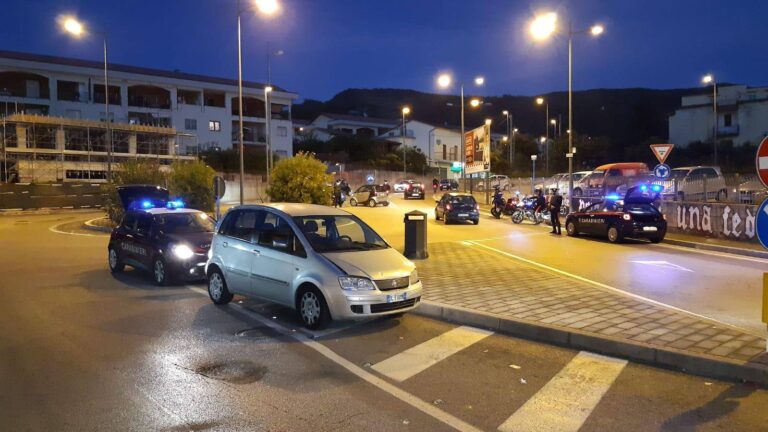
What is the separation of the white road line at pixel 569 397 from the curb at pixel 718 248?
12.1 m

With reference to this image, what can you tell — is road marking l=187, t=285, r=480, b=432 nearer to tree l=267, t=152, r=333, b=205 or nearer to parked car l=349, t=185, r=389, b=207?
tree l=267, t=152, r=333, b=205

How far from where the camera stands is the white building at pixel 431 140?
89938 millimetres

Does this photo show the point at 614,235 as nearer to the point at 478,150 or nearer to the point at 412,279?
the point at 412,279

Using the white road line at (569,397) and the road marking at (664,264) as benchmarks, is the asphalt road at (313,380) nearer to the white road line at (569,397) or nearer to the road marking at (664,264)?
the white road line at (569,397)

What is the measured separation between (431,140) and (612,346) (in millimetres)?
84638

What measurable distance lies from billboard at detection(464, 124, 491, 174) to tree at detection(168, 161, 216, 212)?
16182 millimetres

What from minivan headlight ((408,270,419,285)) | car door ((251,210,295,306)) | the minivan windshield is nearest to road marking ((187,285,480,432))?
car door ((251,210,295,306))

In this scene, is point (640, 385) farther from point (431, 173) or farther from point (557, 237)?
point (431, 173)

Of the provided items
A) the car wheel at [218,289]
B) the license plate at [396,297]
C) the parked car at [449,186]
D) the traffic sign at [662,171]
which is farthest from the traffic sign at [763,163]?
the parked car at [449,186]

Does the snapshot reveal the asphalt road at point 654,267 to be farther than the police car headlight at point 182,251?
No

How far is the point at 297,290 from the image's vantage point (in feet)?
27.0

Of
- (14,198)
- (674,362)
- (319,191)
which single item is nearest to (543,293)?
(674,362)

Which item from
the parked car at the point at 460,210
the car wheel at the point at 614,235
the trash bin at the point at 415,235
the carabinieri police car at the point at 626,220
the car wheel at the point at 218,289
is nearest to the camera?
the car wheel at the point at 218,289

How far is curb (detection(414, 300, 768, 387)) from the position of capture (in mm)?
6074
